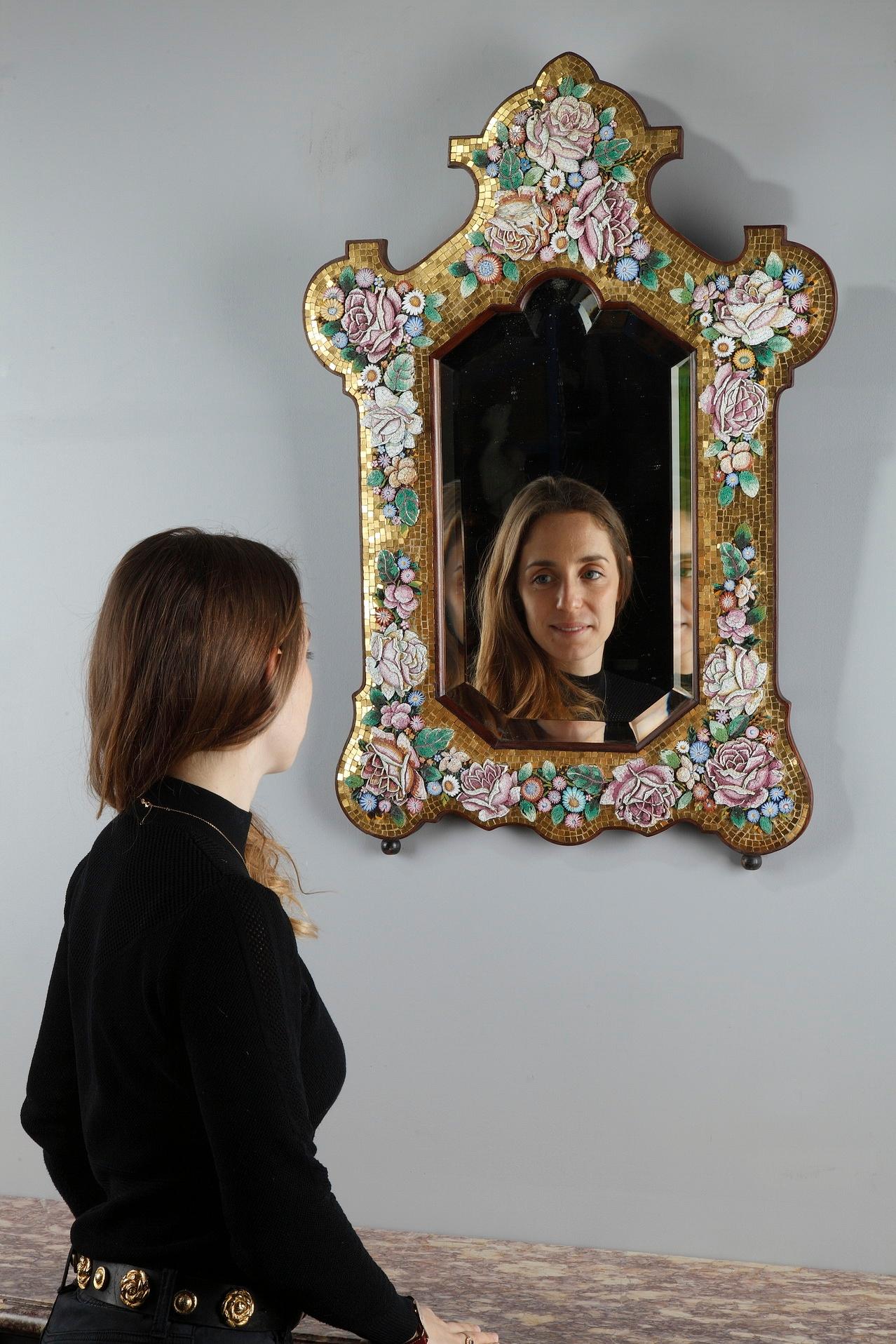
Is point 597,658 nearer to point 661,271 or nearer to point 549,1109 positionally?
point 661,271

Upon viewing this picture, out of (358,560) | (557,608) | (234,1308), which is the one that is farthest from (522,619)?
(234,1308)

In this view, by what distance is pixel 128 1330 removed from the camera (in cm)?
106

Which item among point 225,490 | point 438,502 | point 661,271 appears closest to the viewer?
point 661,271

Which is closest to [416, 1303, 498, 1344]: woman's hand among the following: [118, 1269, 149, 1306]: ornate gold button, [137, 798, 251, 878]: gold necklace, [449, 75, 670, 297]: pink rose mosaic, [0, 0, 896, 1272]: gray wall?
[118, 1269, 149, 1306]: ornate gold button

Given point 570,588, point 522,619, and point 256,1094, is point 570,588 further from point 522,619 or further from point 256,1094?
point 256,1094

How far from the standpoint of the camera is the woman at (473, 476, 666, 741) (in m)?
1.90

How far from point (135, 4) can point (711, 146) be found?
99cm

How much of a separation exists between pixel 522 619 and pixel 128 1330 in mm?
1161

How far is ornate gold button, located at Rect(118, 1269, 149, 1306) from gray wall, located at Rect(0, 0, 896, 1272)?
3.36ft

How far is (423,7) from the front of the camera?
6.35 feet

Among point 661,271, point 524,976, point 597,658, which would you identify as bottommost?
point 524,976

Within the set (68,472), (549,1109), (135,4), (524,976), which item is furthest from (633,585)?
(135,4)

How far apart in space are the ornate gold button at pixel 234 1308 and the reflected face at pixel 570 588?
3.57 ft

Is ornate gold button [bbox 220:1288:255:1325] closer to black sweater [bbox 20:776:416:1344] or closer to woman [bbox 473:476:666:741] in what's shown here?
black sweater [bbox 20:776:416:1344]
